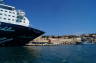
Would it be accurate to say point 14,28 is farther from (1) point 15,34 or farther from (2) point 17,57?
(2) point 17,57

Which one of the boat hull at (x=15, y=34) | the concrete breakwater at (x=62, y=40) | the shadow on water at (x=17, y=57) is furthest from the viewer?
the concrete breakwater at (x=62, y=40)

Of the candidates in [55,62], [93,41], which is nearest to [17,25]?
[55,62]

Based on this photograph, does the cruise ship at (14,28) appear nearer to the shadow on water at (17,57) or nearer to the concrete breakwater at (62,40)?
the shadow on water at (17,57)

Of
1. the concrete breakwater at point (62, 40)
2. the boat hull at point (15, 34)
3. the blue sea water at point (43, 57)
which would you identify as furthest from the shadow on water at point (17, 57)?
the concrete breakwater at point (62, 40)

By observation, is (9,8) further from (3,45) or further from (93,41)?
(93,41)

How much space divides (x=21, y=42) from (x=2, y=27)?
983 centimetres

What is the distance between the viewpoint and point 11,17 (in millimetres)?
48344

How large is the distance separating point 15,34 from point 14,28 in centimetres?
229

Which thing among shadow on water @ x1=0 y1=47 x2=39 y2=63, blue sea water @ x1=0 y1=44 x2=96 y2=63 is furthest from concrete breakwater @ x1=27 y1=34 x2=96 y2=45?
shadow on water @ x1=0 y1=47 x2=39 y2=63

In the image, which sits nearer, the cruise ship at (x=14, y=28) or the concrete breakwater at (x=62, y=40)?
the cruise ship at (x=14, y=28)

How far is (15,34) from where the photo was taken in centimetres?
4788

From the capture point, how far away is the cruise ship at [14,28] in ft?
149

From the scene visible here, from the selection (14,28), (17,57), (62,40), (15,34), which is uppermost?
(14,28)

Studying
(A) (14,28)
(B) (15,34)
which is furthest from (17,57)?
(B) (15,34)
